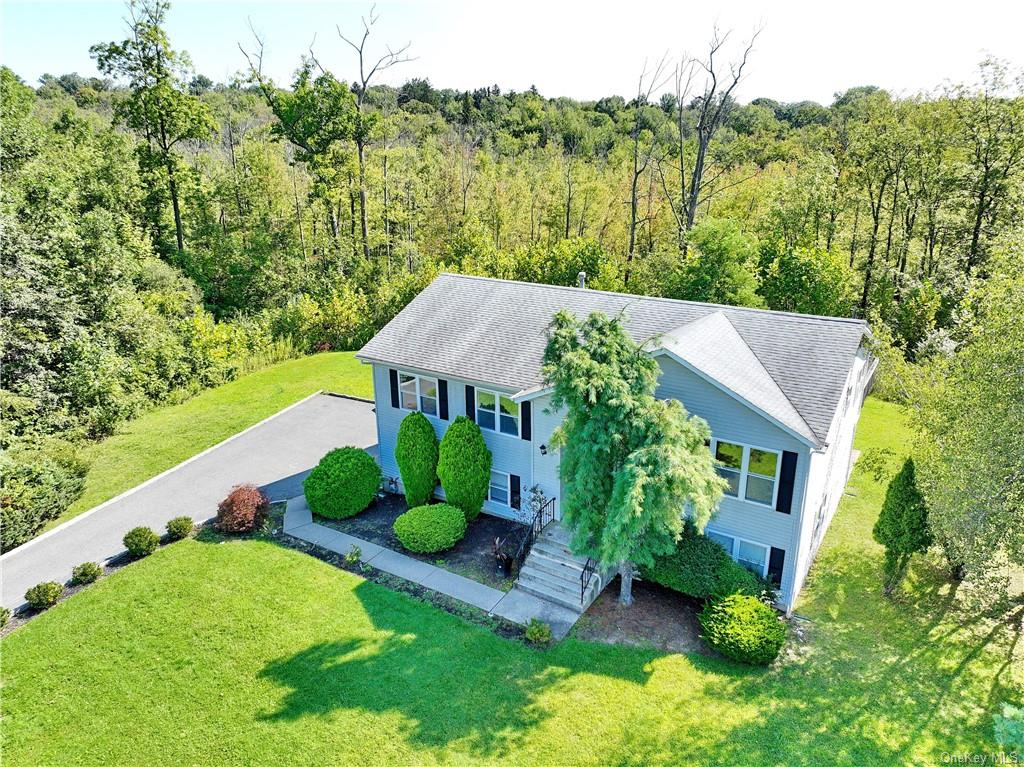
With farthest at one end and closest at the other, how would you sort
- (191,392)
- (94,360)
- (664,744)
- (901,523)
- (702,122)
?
1. (702,122)
2. (191,392)
3. (94,360)
4. (901,523)
5. (664,744)

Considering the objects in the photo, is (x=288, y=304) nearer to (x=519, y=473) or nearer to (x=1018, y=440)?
(x=519, y=473)

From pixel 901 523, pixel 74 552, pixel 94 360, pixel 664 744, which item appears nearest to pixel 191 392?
pixel 94 360

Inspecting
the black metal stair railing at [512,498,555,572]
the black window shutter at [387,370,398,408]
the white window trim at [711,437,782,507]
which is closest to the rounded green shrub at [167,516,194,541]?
the black window shutter at [387,370,398,408]

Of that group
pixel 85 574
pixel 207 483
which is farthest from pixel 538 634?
pixel 207 483

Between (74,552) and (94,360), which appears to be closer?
(74,552)

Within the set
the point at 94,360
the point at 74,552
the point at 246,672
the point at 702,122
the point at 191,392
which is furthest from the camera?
the point at 702,122

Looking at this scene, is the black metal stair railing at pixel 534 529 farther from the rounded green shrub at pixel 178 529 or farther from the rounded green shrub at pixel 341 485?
the rounded green shrub at pixel 178 529
